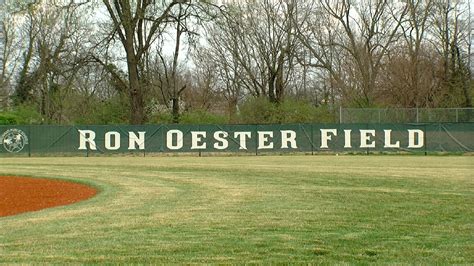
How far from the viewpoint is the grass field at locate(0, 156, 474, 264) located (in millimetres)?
8438

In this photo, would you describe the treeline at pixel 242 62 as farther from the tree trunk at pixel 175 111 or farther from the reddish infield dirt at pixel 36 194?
the reddish infield dirt at pixel 36 194

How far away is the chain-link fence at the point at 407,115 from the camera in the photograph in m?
40.8

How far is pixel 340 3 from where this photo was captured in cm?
5584

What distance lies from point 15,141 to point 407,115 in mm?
21761

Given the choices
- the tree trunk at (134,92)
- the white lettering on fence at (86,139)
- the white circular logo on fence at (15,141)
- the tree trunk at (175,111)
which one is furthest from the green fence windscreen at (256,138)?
the tree trunk at (175,111)

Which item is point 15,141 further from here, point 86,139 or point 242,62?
point 242,62

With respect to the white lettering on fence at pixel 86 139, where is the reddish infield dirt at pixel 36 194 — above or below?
below

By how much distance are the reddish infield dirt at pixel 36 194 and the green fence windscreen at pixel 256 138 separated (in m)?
15.0

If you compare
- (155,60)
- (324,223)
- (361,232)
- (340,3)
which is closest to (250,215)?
(324,223)

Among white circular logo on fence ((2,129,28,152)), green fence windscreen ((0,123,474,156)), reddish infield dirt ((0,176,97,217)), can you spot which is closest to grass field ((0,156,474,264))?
reddish infield dirt ((0,176,97,217))

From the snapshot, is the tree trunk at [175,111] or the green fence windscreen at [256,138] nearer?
the green fence windscreen at [256,138]

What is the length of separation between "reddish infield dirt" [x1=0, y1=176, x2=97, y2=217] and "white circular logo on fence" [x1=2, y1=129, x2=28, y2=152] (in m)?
15.1

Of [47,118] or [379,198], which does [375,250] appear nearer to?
[379,198]

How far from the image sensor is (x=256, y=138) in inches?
1501
